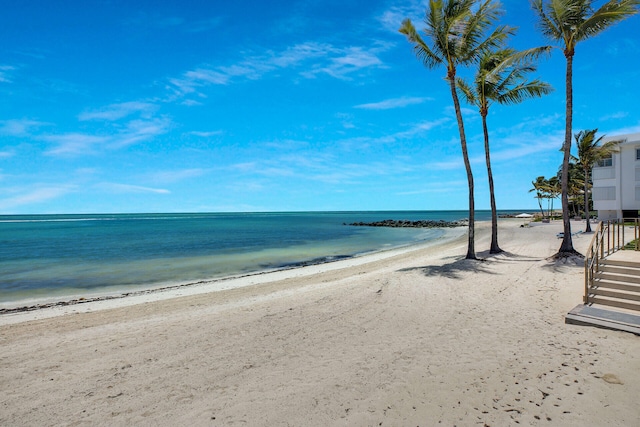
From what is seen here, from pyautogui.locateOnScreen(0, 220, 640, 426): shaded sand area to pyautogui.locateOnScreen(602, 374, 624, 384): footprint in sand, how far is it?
0.03 m

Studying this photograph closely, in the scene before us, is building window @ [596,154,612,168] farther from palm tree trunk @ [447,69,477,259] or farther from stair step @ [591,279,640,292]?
stair step @ [591,279,640,292]

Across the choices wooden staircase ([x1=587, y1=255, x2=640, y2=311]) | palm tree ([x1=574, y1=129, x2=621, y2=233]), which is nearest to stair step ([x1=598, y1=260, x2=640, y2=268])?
wooden staircase ([x1=587, y1=255, x2=640, y2=311])

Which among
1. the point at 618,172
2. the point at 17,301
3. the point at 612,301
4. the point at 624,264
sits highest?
the point at 618,172

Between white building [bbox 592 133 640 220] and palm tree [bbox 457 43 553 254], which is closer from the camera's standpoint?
palm tree [bbox 457 43 553 254]

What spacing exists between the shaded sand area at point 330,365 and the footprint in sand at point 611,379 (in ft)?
0.11

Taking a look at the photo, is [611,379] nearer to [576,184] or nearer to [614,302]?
[614,302]

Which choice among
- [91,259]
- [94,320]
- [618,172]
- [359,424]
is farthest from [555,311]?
[618,172]

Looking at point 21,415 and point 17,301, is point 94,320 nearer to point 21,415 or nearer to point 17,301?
point 21,415

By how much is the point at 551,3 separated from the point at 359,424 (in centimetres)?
1769

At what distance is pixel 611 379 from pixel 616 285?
187 inches

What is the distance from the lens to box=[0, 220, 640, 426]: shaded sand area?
471 cm

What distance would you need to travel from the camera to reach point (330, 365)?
6102 mm

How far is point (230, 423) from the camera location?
4.54m

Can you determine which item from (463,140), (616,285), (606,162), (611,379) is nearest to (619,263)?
(616,285)
